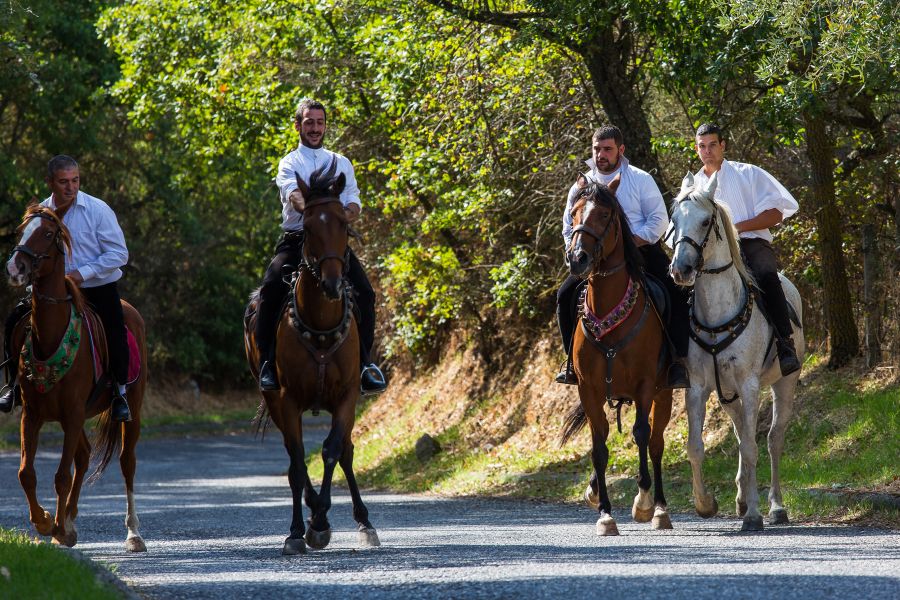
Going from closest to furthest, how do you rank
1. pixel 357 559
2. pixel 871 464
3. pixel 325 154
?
pixel 357 559 → pixel 325 154 → pixel 871 464

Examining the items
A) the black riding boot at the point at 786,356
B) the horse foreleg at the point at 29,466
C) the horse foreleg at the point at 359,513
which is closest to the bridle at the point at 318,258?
the horse foreleg at the point at 359,513

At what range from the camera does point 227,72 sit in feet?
82.8

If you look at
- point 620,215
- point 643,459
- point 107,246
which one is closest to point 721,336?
point 643,459

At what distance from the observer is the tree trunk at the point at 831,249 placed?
16.1 metres

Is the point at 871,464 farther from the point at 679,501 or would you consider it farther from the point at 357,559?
the point at 357,559

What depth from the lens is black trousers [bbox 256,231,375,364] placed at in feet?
35.6

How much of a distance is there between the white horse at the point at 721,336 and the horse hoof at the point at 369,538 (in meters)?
2.75

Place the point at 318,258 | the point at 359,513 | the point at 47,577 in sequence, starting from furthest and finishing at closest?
the point at 359,513
the point at 318,258
the point at 47,577

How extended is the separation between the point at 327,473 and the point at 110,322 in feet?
8.24

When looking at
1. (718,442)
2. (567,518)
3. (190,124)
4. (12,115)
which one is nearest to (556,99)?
(718,442)

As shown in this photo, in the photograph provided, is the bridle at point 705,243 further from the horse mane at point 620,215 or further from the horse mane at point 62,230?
the horse mane at point 62,230

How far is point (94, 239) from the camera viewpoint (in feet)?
37.7

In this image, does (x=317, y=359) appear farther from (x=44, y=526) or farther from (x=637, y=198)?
(x=637, y=198)

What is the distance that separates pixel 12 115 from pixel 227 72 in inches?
529
